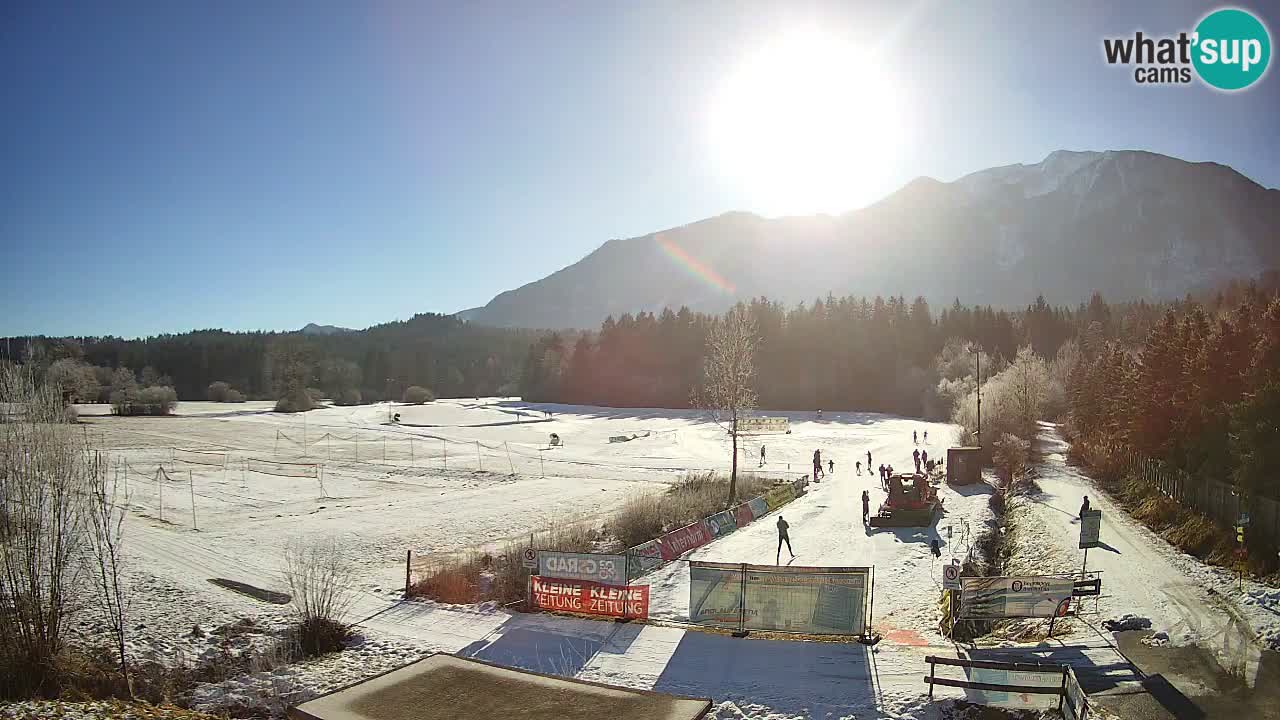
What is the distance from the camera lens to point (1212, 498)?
1022 inches

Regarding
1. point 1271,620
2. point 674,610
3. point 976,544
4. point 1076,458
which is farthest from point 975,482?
point 674,610

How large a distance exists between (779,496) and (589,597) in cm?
2198

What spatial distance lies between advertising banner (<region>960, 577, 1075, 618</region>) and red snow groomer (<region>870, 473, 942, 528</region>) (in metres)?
14.1

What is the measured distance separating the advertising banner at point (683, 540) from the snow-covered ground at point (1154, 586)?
451 inches

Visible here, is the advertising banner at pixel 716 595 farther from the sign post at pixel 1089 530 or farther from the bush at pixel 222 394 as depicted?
the bush at pixel 222 394

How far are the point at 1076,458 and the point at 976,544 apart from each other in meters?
29.2

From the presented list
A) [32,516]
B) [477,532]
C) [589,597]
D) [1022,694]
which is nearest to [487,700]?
[589,597]

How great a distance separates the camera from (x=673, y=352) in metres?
128

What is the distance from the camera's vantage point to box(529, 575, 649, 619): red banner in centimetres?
1880

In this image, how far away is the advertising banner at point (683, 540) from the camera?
81.8ft

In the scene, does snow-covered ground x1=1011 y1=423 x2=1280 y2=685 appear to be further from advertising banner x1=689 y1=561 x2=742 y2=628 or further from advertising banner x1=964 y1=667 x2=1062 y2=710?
advertising banner x1=689 y1=561 x2=742 y2=628

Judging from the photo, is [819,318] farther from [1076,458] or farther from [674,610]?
[674,610]

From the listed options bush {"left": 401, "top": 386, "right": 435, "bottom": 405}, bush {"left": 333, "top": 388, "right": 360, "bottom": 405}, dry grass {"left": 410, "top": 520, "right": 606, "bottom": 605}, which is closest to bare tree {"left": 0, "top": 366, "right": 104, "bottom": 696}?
dry grass {"left": 410, "top": 520, "right": 606, "bottom": 605}

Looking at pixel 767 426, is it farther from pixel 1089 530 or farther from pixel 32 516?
pixel 32 516
